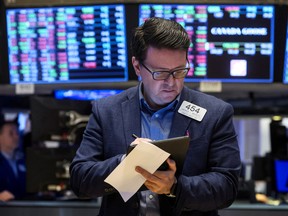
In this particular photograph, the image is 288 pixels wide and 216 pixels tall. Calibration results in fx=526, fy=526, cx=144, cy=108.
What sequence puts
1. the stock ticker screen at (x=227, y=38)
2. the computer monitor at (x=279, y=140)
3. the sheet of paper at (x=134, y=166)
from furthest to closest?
the computer monitor at (x=279, y=140), the stock ticker screen at (x=227, y=38), the sheet of paper at (x=134, y=166)

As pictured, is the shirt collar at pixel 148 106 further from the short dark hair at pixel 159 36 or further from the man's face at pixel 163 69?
the short dark hair at pixel 159 36

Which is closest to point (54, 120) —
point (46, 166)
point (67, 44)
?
point (46, 166)

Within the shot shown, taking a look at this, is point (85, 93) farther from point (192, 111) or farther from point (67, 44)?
point (192, 111)

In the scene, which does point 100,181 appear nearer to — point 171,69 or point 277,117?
point 171,69

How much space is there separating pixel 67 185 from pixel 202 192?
1.55m

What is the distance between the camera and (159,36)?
6.67 ft

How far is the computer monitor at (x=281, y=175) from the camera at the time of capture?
376cm

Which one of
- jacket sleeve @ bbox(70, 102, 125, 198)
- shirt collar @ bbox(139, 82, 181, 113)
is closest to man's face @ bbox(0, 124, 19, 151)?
jacket sleeve @ bbox(70, 102, 125, 198)

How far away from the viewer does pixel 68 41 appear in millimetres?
3736

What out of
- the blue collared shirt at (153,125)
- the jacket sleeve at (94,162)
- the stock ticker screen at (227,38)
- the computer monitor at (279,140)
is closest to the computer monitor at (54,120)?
the stock ticker screen at (227,38)

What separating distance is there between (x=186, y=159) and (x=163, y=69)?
37 centimetres

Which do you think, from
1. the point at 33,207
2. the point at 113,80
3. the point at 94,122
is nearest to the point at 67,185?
the point at 33,207

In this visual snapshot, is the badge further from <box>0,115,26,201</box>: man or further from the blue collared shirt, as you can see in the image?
<box>0,115,26,201</box>: man

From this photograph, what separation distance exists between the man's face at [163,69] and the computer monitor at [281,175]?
1.88m
